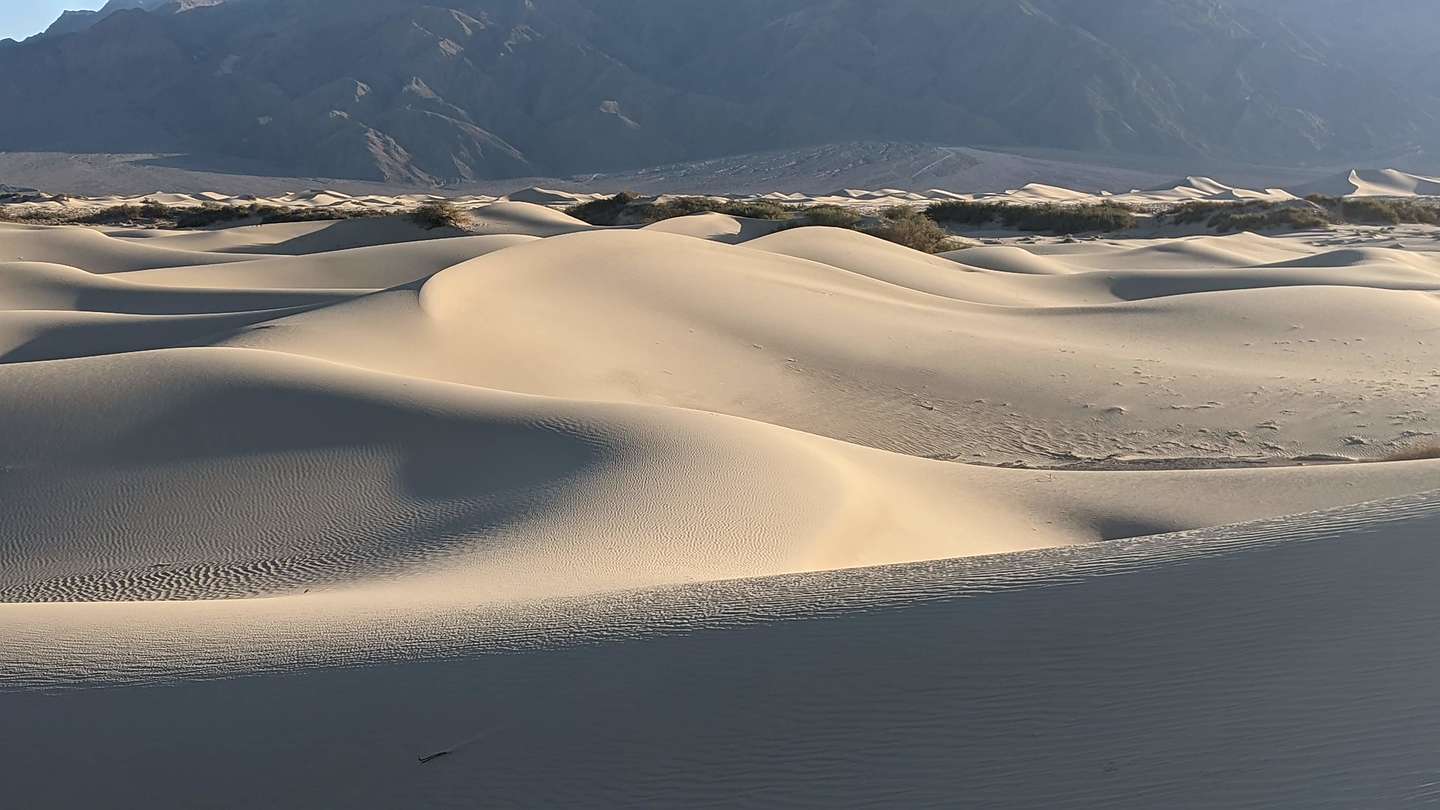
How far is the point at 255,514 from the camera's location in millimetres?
6664

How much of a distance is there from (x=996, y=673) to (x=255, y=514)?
488cm

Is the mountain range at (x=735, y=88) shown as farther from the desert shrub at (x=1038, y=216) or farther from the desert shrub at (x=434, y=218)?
the desert shrub at (x=434, y=218)

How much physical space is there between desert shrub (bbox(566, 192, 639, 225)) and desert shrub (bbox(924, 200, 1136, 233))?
30.1 ft

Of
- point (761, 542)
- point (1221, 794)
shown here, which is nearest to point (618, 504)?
point (761, 542)

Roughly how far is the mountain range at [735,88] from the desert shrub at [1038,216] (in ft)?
171

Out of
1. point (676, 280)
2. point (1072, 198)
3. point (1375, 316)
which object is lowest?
point (1072, 198)

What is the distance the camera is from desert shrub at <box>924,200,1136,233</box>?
114 ft

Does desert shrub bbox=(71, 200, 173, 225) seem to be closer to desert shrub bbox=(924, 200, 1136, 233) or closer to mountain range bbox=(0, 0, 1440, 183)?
desert shrub bbox=(924, 200, 1136, 233)

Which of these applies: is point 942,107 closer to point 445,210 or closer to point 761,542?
point 445,210

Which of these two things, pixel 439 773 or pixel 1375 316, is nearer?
pixel 439 773

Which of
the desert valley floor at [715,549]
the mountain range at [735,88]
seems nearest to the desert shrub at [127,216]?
the desert valley floor at [715,549]

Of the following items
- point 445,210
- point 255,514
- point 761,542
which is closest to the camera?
point 761,542

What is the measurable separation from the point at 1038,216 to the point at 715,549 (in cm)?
3185

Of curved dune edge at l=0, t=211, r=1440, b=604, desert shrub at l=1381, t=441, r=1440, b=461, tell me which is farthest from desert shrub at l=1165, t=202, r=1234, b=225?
desert shrub at l=1381, t=441, r=1440, b=461
